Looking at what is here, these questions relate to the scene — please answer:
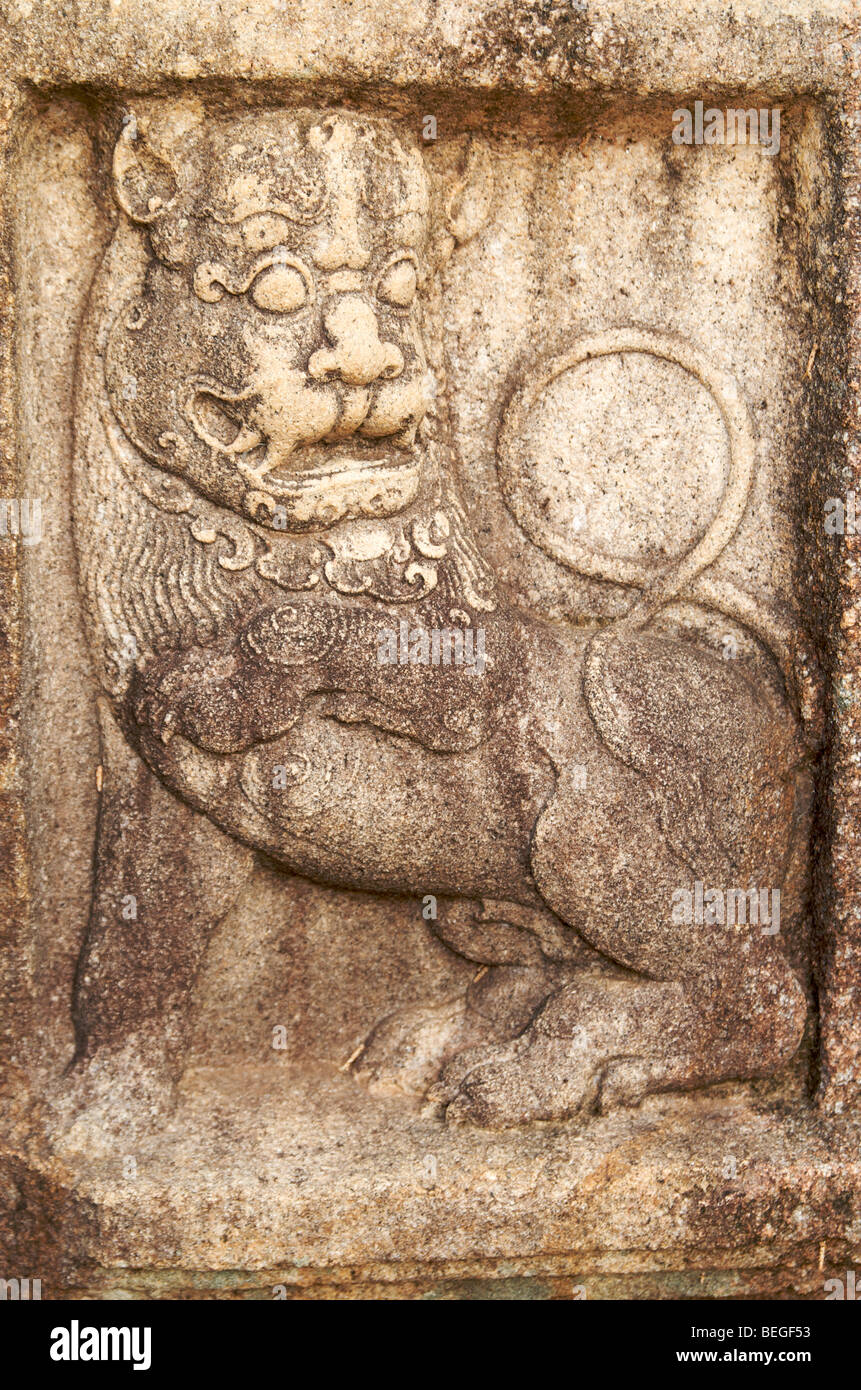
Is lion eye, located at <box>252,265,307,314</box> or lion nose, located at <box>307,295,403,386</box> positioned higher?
lion eye, located at <box>252,265,307,314</box>

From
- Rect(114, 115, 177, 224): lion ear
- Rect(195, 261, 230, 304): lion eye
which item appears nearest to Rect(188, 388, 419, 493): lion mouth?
Rect(195, 261, 230, 304): lion eye

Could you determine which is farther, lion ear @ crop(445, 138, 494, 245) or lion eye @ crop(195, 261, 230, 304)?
lion ear @ crop(445, 138, 494, 245)

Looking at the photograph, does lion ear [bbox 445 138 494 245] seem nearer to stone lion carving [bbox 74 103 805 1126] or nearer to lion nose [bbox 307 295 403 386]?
stone lion carving [bbox 74 103 805 1126]

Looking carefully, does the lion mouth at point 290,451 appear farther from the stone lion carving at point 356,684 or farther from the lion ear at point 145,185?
the lion ear at point 145,185

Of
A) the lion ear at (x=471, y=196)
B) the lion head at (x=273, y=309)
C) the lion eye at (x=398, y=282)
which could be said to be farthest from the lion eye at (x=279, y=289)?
the lion ear at (x=471, y=196)

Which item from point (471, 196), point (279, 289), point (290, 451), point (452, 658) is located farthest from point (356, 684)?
point (471, 196)

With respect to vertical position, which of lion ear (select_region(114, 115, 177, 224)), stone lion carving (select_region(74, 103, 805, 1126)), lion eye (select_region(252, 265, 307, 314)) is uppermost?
lion ear (select_region(114, 115, 177, 224))

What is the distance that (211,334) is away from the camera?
2.54 meters

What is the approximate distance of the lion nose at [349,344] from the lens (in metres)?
2.50

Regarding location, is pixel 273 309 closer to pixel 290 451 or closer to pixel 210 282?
pixel 210 282

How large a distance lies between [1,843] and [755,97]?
206 centimetres

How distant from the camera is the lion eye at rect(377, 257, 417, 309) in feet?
8.41

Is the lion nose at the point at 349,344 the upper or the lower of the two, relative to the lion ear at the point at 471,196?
lower

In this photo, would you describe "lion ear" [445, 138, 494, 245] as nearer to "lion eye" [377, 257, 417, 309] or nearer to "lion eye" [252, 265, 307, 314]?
"lion eye" [377, 257, 417, 309]
